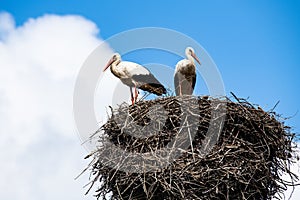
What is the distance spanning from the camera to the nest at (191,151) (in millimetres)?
6195

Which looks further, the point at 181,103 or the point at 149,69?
the point at 149,69

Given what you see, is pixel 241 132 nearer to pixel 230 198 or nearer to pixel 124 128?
pixel 230 198

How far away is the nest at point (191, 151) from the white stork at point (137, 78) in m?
1.78

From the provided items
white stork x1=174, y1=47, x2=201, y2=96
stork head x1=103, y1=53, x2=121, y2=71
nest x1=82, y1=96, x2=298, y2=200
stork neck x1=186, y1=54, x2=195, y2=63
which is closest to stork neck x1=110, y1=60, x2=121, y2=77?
stork head x1=103, y1=53, x2=121, y2=71

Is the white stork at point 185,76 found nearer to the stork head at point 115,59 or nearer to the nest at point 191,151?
the stork head at point 115,59

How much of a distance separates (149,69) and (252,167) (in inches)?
108

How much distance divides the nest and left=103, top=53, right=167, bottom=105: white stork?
178cm

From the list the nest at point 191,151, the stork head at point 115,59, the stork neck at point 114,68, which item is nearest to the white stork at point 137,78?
the stork neck at point 114,68

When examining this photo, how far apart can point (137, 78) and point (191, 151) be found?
2500 mm

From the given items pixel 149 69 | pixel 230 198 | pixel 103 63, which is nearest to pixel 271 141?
pixel 230 198

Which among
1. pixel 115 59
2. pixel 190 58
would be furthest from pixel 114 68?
pixel 190 58

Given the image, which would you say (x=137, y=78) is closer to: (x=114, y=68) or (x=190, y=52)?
(x=114, y=68)

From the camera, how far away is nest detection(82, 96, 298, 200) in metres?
6.20

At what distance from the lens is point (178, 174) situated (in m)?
6.18
